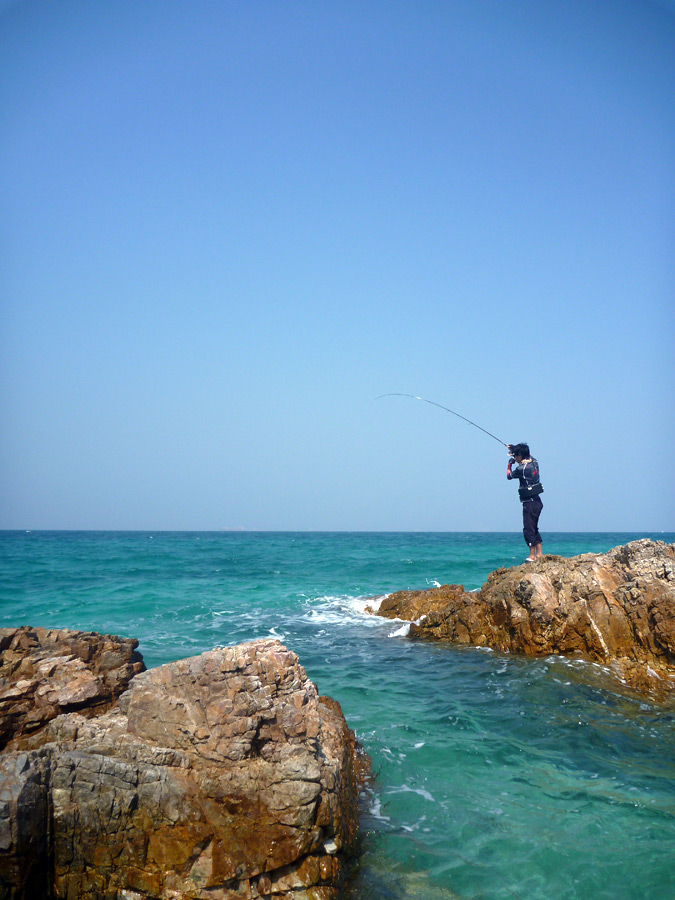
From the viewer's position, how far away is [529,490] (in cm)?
1182

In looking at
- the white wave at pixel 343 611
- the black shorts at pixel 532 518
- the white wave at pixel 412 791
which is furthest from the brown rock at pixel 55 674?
the black shorts at pixel 532 518

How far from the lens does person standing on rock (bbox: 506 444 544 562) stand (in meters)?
11.8

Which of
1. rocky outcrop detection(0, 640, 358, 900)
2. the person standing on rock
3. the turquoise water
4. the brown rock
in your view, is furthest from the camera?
the person standing on rock

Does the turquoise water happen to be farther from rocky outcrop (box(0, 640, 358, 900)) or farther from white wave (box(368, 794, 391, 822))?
rocky outcrop (box(0, 640, 358, 900))

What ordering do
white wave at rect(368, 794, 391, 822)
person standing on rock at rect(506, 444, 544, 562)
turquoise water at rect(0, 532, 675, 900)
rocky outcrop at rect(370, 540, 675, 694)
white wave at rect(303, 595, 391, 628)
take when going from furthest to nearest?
1. white wave at rect(303, 595, 391, 628)
2. person standing on rock at rect(506, 444, 544, 562)
3. rocky outcrop at rect(370, 540, 675, 694)
4. white wave at rect(368, 794, 391, 822)
5. turquoise water at rect(0, 532, 675, 900)

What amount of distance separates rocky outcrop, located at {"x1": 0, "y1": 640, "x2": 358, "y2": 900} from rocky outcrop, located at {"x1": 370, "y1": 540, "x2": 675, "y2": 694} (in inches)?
240

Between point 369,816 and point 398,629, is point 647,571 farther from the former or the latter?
point 369,816

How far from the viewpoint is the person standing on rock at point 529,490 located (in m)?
11.8

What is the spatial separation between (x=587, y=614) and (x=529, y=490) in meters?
3.22

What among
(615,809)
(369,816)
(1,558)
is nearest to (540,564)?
(615,809)

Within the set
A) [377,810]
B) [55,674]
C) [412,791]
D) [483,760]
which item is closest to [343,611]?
[483,760]

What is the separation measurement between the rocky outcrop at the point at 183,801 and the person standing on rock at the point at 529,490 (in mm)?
8679

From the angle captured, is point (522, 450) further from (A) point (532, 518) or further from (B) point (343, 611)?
(B) point (343, 611)

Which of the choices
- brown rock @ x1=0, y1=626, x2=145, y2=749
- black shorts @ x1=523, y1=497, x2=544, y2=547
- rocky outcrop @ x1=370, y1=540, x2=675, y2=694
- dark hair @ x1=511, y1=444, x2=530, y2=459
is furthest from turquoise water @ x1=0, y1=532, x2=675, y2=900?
dark hair @ x1=511, y1=444, x2=530, y2=459
